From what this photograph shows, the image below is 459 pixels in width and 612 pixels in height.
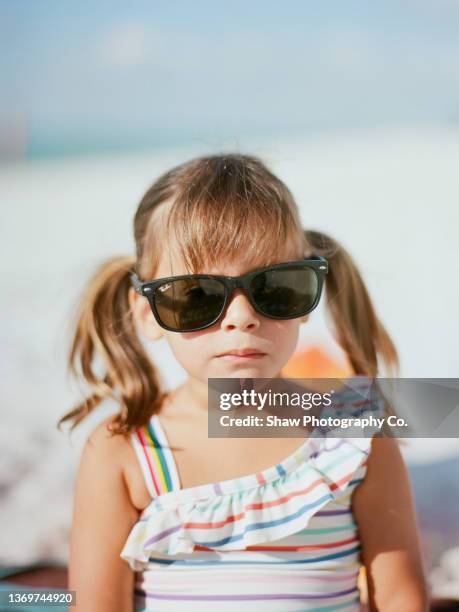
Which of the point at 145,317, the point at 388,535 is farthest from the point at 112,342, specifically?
the point at 388,535

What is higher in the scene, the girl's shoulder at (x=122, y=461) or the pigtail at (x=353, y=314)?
the pigtail at (x=353, y=314)

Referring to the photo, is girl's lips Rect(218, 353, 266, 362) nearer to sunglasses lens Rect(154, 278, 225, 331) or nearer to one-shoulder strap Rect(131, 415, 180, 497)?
sunglasses lens Rect(154, 278, 225, 331)

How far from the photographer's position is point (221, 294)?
88 cm

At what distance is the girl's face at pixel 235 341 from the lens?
890mm

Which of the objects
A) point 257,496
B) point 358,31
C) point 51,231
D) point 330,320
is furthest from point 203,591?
point 358,31

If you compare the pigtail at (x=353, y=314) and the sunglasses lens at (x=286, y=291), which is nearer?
the sunglasses lens at (x=286, y=291)

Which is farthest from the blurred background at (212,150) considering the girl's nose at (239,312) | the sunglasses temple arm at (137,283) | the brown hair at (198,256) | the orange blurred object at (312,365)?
the girl's nose at (239,312)

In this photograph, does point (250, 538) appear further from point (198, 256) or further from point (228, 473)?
point (198, 256)

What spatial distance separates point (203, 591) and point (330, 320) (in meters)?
0.46

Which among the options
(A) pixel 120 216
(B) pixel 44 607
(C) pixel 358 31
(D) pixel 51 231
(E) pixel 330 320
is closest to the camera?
(B) pixel 44 607

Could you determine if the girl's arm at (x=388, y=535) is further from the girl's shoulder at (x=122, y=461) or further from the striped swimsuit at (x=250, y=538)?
the girl's shoulder at (x=122, y=461)

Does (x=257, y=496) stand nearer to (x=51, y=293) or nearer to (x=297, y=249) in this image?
(x=297, y=249)

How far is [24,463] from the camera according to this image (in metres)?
1.45

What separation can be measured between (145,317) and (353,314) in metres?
0.34
